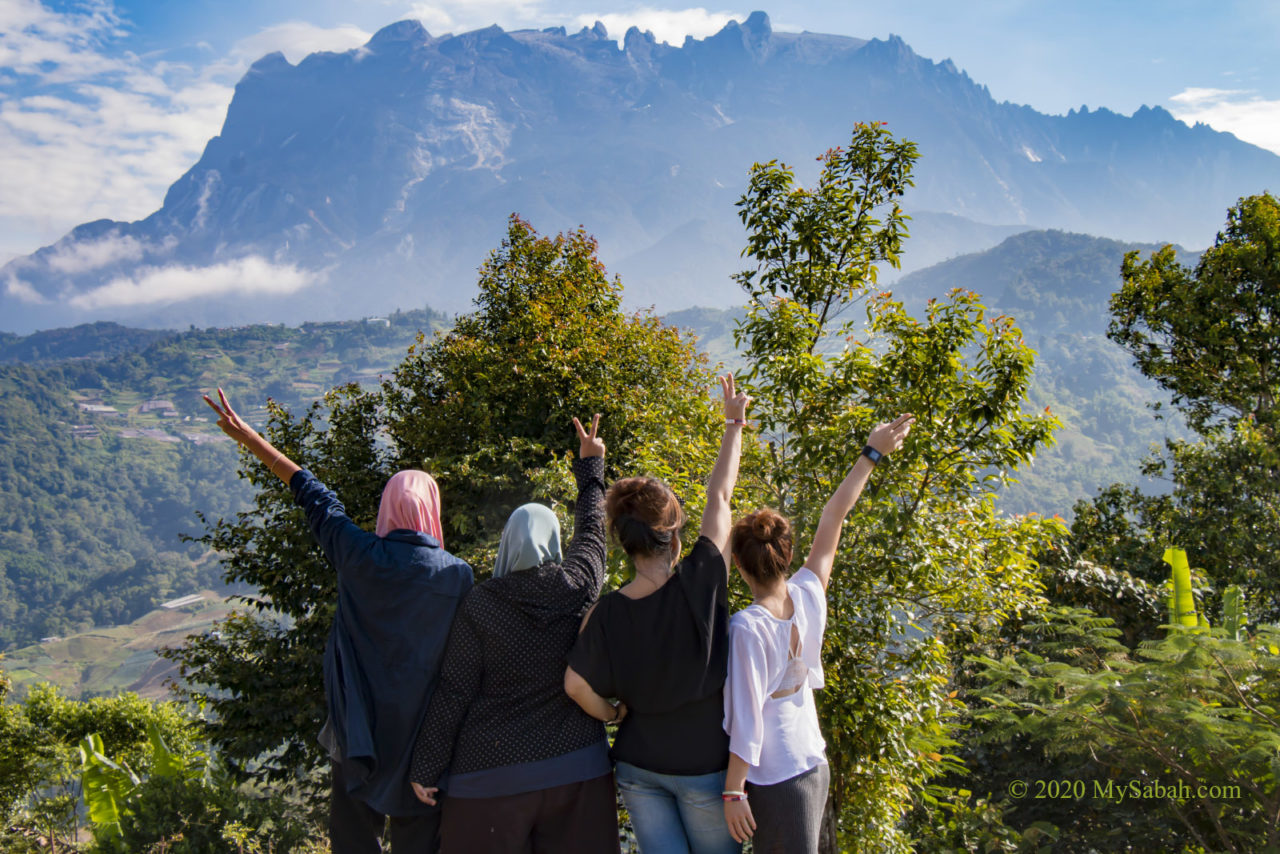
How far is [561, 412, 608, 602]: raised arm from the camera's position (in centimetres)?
280

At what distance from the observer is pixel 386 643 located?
280 cm

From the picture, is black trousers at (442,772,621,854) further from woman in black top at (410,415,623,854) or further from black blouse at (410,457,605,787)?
black blouse at (410,457,605,787)

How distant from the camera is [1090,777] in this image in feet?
20.8

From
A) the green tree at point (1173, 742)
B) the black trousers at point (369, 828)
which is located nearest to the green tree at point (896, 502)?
the green tree at point (1173, 742)

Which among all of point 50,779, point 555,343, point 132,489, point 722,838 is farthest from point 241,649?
point 132,489

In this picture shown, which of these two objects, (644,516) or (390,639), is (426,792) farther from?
(644,516)

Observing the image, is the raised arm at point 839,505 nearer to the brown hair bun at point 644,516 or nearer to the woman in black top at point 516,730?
the brown hair bun at point 644,516

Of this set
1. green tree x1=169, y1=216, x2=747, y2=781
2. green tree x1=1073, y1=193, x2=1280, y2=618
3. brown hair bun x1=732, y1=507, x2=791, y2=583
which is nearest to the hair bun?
brown hair bun x1=732, y1=507, x2=791, y2=583

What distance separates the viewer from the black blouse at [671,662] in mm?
2518

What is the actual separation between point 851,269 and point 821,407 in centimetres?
119

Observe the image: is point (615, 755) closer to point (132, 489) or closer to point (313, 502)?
point (313, 502)

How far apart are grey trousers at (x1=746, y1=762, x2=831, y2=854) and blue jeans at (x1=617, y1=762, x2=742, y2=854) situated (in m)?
0.11

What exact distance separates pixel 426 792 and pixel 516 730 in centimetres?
38

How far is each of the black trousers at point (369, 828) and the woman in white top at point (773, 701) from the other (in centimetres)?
121
